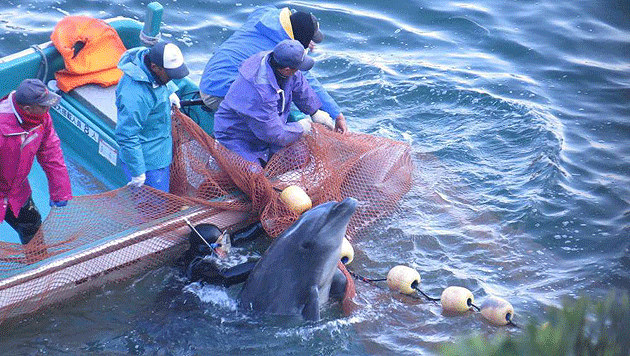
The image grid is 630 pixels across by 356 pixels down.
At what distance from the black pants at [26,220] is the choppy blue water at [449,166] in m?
0.83

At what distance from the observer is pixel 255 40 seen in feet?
32.8

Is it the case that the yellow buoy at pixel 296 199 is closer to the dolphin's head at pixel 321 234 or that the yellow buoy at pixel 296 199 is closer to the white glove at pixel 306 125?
the dolphin's head at pixel 321 234

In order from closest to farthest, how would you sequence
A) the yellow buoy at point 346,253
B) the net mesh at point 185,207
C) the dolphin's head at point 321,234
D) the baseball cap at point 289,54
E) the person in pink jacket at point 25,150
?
the person in pink jacket at point 25,150
the dolphin's head at point 321,234
the net mesh at point 185,207
the baseball cap at point 289,54
the yellow buoy at point 346,253

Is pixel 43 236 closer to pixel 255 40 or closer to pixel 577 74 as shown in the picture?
pixel 255 40

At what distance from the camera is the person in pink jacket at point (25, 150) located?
6973 millimetres

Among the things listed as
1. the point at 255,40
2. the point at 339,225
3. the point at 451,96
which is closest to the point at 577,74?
the point at 451,96

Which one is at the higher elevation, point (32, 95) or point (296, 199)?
point (32, 95)

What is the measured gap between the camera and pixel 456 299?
26.6 ft

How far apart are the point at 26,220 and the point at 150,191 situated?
50.8 inches

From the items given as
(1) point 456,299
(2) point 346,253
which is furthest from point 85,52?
(1) point 456,299

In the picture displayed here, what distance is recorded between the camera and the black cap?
9656mm

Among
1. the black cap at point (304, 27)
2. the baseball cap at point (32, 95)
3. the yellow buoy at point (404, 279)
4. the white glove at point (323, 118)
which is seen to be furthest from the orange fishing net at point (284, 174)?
the baseball cap at point (32, 95)

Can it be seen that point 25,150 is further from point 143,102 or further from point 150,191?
point 150,191

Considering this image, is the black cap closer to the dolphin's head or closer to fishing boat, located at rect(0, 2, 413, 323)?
fishing boat, located at rect(0, 2, 413, 323)
